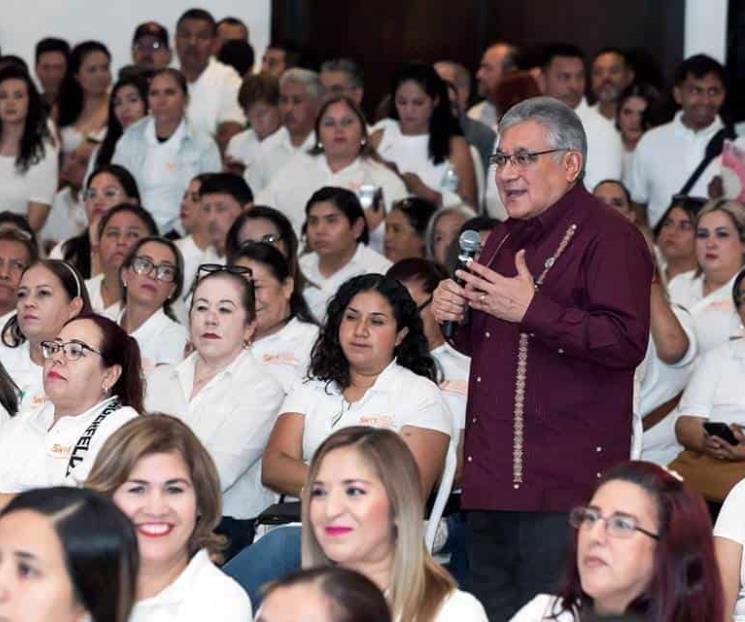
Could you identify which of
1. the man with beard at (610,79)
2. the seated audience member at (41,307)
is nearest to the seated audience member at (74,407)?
the seated audience member at (41,307)

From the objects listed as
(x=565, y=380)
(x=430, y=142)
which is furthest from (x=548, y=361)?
(x=430, y=142)

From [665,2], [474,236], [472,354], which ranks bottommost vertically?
[472,354]

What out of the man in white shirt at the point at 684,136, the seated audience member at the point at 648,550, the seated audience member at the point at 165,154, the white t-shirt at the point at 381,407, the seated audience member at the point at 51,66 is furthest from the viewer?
the seated audience member at the point at 51,66

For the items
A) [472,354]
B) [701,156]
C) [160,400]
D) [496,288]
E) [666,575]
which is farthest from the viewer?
[701,156]

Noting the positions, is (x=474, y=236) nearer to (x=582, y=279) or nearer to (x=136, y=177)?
(x=582, y=279)

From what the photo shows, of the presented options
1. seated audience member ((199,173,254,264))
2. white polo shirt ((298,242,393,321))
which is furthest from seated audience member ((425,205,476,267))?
seated audience member ((199,173,254,264))

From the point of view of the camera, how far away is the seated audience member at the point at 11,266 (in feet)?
23.5

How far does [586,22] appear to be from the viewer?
11.6 m

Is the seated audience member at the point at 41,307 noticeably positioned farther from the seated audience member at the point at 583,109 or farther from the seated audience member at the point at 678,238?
the seated audience member at the point at 583,109

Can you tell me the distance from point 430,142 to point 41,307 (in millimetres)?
2848

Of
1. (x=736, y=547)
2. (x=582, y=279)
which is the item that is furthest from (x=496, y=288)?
(x=736, y=547)

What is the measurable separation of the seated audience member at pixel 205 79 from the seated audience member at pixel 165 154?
3.47ft

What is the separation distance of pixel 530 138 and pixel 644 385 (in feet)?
6.86

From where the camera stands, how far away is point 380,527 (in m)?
4.13
